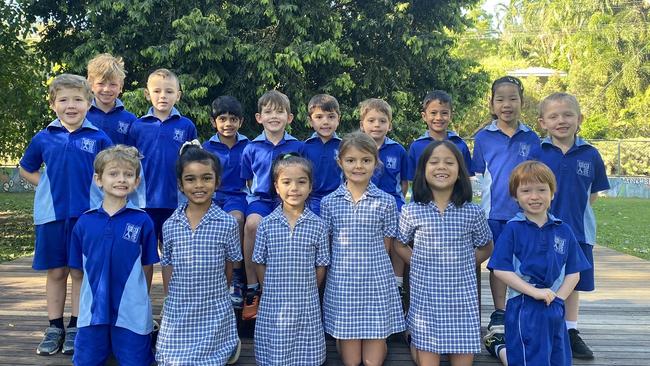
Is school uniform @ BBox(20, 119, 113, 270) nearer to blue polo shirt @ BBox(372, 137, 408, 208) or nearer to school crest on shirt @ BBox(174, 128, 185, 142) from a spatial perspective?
school crest on shirt @ BBox(174, 128, 185, 142)

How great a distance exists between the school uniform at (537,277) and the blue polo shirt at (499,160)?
68 centimetres

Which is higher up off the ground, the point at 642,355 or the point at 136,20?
the point at 136,20

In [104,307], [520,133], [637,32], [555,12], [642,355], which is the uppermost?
[555,12]

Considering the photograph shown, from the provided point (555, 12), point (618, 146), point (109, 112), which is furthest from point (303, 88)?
point (555, 12)

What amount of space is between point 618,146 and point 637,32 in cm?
1463

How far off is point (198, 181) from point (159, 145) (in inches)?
37.9

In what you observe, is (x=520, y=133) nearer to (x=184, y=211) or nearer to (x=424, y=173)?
(x=424, y=173)

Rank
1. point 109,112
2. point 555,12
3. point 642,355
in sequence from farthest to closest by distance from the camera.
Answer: point 555,12
point 109,112
point 642,355

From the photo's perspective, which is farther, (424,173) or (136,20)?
(136,20)

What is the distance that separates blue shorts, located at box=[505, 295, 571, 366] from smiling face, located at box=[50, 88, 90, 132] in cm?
295

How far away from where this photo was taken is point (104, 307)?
3.55 m

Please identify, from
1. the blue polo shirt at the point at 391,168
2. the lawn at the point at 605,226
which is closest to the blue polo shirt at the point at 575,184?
the blue polo shirt at the point at 391,168

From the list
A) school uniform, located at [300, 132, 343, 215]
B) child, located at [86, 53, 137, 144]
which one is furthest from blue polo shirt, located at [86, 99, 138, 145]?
school uniform, located at [300, 132, 343, 215]

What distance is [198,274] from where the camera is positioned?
3.61 metres
